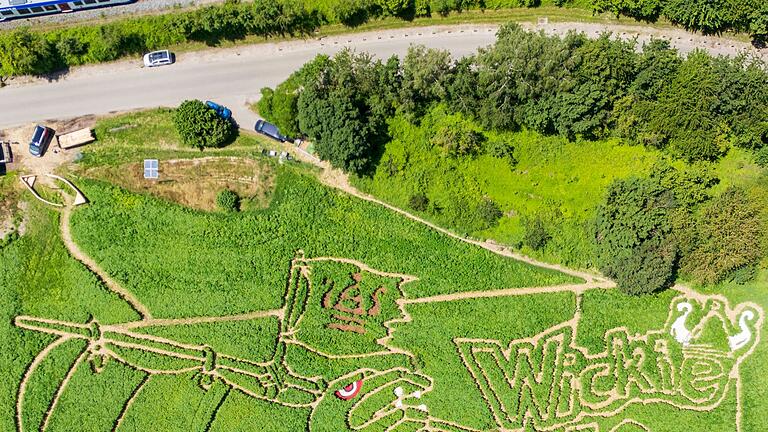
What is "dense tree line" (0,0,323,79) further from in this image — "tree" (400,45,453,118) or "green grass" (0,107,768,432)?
"tree" (400,45,453,118)

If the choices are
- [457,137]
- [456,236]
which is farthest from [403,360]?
[457,137]

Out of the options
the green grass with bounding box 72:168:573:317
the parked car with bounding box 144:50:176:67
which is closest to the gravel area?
the parked car with bounding box 144:50:176:67

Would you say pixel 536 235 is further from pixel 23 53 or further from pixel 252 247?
pixel 23 53

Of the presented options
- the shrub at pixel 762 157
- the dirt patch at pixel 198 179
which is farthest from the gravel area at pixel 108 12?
the shrub at pixel 762 157

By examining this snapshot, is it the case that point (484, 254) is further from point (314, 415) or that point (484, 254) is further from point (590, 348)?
point (314, 415)

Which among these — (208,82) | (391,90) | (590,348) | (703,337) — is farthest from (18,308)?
(703,337)

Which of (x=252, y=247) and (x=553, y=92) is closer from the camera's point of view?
(x=553, y=92)

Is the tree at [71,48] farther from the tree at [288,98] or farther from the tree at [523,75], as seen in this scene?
the tree at [523,75]
